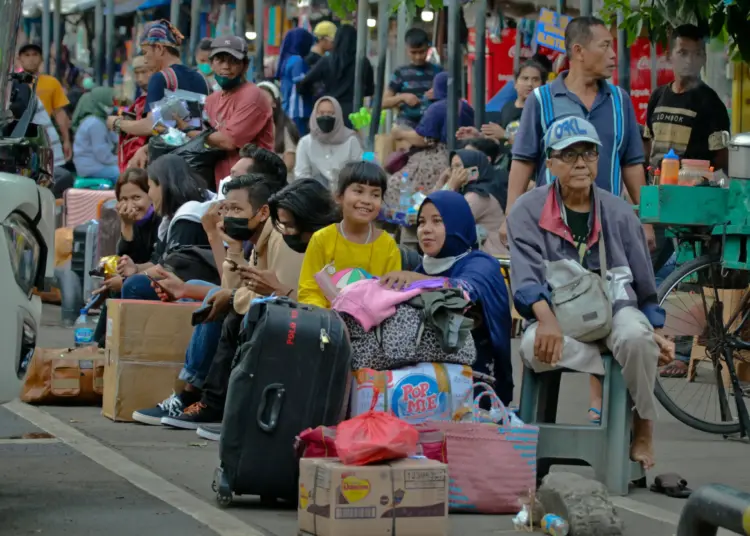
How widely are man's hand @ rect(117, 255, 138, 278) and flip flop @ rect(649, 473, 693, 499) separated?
13.4 feet

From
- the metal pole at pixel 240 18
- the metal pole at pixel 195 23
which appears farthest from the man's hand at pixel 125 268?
the metal pole at pixel 195 23

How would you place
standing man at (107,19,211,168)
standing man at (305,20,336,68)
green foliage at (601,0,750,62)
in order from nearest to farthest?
green foliage at (601,0,750,62) < standing man at (107,19,211,168) < standing man at (305,20,336,68)

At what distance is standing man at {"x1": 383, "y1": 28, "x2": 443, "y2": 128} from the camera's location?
1709cm

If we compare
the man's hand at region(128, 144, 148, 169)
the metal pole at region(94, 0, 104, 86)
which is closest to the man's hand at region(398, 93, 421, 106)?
the man's hand at region(128, 144, 148, 169)

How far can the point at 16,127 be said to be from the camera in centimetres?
634

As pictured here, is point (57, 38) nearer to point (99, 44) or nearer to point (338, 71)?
point (99, 44)

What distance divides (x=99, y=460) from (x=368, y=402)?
5.25ft

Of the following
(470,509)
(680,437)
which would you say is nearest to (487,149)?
(680,437)

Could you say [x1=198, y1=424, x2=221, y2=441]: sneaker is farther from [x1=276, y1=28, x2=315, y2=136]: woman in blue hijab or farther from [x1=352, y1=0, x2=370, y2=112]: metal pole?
[x1=276, y1=28, x2=315, y2=136]: woman in blue hijab

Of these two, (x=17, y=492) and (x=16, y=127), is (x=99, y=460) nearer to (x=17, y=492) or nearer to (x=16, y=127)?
(x=17, y=492)

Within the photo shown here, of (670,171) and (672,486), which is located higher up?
(670,171)

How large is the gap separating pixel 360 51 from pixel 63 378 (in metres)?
9.92

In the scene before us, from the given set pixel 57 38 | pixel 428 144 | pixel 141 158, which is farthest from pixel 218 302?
pixel 57 38

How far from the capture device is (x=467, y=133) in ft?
50.6
